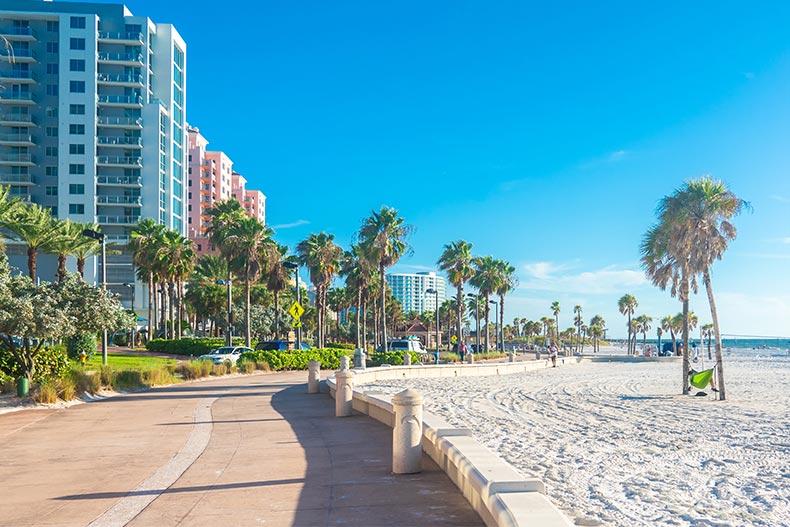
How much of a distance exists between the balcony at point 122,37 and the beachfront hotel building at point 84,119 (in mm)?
126

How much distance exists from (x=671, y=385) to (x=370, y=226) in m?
25.5

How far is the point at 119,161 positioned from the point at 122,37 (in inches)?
623

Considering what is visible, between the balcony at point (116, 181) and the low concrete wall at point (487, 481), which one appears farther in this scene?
the balcony at point (116, 181)

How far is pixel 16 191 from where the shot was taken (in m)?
90.1

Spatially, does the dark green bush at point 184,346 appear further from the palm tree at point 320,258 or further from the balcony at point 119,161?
the balcony at point 119,161

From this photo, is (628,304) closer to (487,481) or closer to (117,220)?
(117,220)

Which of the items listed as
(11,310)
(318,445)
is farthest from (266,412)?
(11,310)

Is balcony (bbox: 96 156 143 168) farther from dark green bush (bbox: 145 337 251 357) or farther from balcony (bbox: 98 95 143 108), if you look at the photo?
dark green bush (bbox: 145 337 251 357)

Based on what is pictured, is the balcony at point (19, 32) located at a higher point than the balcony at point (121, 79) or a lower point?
higher

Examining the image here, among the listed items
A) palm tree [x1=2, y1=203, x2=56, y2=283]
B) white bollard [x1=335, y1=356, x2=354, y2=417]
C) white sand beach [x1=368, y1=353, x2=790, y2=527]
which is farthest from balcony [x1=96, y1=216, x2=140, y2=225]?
white bollard [x1=335, y1=356, x2=354, y2=417]

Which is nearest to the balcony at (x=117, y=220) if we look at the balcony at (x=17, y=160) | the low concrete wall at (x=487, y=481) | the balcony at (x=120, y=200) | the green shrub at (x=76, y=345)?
the balcony at (x=120, y=200)

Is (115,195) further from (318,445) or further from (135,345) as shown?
(318,445)

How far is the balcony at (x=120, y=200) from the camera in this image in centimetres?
9056

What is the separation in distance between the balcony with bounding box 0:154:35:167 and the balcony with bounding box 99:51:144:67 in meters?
15.1
